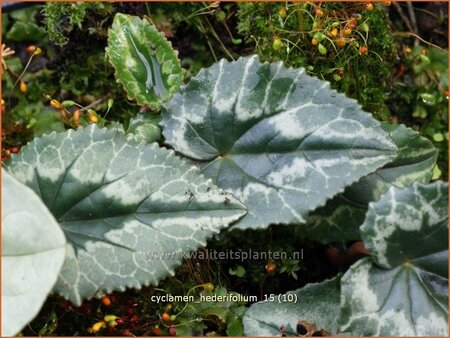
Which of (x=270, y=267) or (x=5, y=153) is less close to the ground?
(x=5, y=153)

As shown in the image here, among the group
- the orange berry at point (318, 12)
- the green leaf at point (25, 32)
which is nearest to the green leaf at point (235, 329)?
the orange berry at point (318, 12)

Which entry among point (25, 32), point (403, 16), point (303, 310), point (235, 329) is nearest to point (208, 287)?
point (235, 329)

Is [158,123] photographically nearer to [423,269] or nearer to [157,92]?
[157,92]

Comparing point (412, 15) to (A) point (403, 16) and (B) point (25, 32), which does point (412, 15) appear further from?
(B) point (25, 32)

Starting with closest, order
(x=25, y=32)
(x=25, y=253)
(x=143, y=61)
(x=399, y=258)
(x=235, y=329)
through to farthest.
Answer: (x=25, y=253)
(x=399, y=258)
(x=235, y=329)
(x=143, y=61)
(x=25, y=32)

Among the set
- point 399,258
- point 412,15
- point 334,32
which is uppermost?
point 334,32

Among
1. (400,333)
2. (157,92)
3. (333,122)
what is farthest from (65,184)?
(400,333)

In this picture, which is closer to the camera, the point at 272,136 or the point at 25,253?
the point at 25,253

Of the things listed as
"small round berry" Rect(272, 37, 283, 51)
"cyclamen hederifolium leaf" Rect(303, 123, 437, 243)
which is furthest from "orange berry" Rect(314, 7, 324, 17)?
"cyclamen hederifolium leaf" Rect(303, 123, 437, 243)
